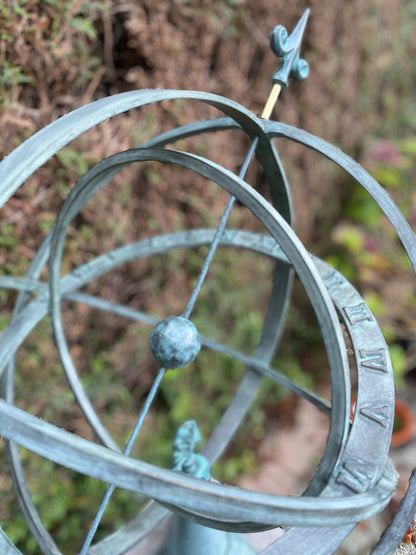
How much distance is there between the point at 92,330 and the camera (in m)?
2.72

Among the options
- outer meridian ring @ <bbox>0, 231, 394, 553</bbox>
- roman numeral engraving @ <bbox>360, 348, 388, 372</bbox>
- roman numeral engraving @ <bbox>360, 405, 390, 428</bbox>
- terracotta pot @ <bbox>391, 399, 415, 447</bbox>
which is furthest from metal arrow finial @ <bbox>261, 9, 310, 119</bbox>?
terracotta pot @ <bbox>391, 399, 415, 447</bbox>

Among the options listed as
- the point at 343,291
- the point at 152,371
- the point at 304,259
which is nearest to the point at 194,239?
the point at 343,291

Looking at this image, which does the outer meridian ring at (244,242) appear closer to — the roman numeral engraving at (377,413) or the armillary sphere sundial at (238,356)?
the armillary sphere sundial at (238,356)

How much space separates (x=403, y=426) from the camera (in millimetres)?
3473

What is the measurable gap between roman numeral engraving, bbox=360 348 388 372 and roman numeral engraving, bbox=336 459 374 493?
0.22 m

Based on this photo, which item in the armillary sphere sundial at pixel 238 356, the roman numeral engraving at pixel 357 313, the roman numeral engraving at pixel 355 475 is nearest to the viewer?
the armillary sphere sundial at pixel 238 356

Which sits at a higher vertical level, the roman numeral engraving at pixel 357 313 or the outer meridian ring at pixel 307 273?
the roman numeral engraving at pixel 357 313

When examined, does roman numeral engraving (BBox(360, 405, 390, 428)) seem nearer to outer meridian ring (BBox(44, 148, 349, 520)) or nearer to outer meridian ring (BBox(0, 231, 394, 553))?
outer meridian ring (BBox(44, 148, 349, 520))

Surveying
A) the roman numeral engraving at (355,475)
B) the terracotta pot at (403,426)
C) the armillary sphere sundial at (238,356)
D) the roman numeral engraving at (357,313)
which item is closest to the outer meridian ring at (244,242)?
the armillary sphere sundial at (238,356)

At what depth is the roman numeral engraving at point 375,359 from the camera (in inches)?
42.1

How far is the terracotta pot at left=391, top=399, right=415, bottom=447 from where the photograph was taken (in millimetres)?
3334

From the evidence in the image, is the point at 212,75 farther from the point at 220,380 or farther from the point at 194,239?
the point at 220,380

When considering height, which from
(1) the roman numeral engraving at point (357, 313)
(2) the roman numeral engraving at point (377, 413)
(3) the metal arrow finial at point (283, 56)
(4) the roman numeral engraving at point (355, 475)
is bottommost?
(4) the roman numeral engraving at point (355, 475)

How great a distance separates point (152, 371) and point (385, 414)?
7.28 feet
